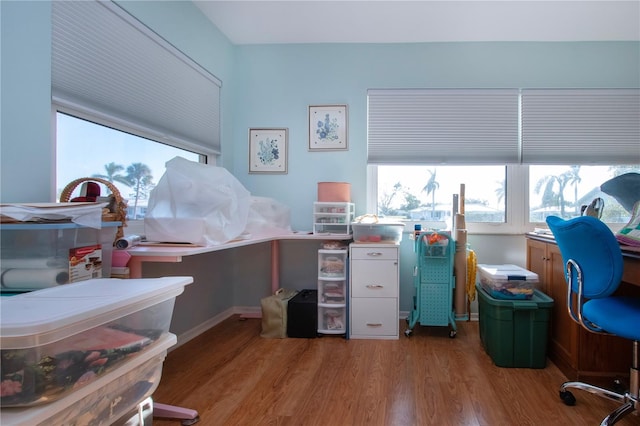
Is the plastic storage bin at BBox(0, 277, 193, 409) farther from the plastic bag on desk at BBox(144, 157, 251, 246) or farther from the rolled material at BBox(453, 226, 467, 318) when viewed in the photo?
the rolled material at BBox(453, 226, 467, 318)

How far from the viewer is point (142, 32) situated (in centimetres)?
191

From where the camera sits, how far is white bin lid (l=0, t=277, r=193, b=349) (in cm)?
68

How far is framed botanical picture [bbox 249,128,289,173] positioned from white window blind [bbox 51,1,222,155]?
520 millimetres

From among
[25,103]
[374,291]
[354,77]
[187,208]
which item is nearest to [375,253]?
[374,291]

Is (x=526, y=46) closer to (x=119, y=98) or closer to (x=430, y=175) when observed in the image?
(x=430, y=175)

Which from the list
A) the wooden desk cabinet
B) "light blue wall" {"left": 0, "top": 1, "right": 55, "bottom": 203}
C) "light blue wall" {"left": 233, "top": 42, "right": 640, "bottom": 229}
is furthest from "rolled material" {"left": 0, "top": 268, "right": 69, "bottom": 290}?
the wooden desk cabinet

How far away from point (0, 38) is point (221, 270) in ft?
6.86

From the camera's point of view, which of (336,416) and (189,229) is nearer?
(336,416)

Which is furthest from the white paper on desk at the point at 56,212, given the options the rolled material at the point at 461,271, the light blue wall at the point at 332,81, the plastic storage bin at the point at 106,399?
the rolled material at the point at 461,271

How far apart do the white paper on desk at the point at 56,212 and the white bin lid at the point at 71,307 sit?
26cm

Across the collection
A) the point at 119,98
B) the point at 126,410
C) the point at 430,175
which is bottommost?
the point at 126,410

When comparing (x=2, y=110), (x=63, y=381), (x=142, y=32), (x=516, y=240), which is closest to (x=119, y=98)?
(x=142, y=32)

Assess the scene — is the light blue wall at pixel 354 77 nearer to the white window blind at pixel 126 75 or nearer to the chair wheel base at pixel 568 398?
the white window blind at pixel 126 75

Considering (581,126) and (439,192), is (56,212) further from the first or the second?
(581,126)
